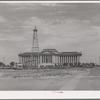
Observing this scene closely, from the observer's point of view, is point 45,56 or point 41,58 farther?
point 41,58

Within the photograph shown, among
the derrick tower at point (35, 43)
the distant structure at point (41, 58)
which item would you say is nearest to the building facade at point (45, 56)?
the distant structure at point (41, 58)

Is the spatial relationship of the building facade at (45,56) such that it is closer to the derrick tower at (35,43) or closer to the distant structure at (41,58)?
the distant structure at (41,58)

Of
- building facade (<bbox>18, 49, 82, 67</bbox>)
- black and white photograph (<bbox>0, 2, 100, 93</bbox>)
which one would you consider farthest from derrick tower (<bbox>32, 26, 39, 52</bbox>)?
building facade (<bbox>18, 49, 82, 67</bbox>)

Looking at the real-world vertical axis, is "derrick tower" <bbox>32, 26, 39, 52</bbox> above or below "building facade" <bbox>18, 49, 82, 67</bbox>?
above

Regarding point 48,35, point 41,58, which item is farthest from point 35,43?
point 41,58

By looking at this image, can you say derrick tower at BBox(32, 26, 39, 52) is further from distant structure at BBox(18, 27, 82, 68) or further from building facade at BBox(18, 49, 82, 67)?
building facade at BBox(18, 49, 82, 67)

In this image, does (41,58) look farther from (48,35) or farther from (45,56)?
(48,35)

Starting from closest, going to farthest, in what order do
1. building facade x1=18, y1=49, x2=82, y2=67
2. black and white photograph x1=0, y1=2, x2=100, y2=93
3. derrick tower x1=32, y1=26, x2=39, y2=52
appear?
1. black and white photograph x1=0, y1=2, x2=100, y2=93
2. derrick tower x1=32, y1=26, x2=39, y2=52
3. building facade x1=18, y1=49, x2=82, y2=67

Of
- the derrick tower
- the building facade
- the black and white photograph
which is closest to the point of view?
the black and white photograph
